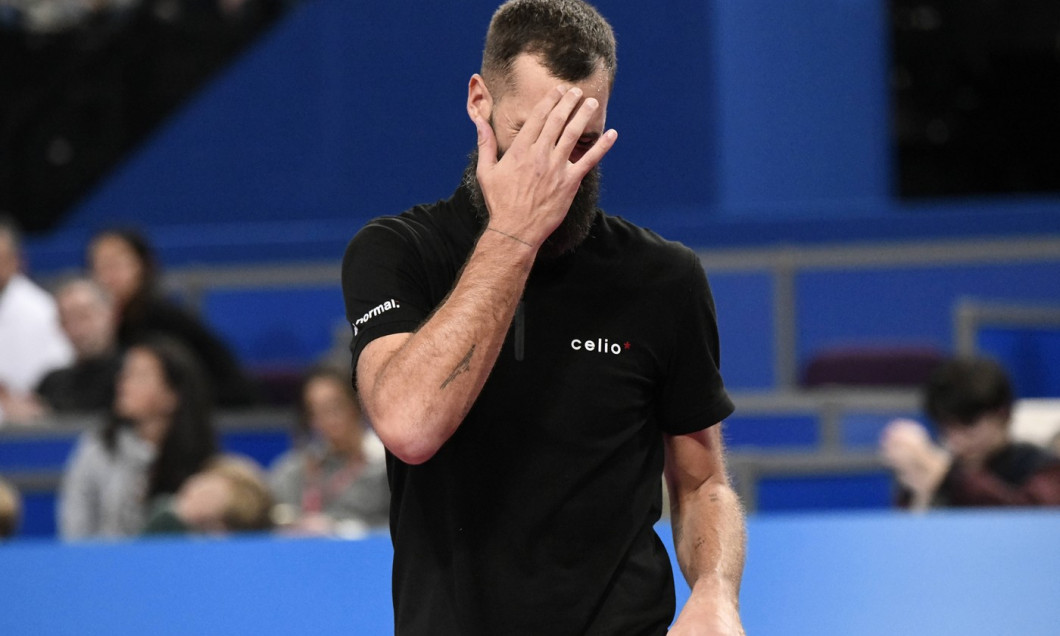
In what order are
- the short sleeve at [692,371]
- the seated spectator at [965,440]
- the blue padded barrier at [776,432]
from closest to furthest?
the short sleeve at [692,371] < the seated spectator at [965,440] < the blue padded barrier at [776,432]

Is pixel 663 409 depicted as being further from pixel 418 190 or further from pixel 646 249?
pixel 418 190

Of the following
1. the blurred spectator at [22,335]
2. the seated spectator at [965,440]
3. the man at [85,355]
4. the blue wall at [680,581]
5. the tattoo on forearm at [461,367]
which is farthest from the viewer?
the blurred spectator at [22,335]

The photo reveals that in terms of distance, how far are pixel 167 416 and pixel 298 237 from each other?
248 cm

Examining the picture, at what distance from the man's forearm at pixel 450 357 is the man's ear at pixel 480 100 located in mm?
169

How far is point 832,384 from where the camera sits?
5633mm

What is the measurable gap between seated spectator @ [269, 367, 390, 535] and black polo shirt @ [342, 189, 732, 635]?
3.00 meters

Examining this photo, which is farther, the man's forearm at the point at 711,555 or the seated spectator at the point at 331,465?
the seated spectator at the point at 331,465

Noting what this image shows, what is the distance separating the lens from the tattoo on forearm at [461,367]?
148 centimetres

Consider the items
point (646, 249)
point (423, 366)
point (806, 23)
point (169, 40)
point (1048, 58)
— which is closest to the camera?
point (423, 366)

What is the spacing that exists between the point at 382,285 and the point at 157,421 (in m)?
3.55

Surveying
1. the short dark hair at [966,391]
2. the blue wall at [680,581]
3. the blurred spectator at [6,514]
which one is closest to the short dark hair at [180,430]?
the blurred spectator at [6,514]

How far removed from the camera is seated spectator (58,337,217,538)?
4816 mm

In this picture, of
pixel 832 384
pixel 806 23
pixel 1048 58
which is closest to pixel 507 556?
pixel 832 384

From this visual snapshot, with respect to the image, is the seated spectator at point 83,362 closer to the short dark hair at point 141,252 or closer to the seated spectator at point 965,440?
the short dark hair at point 141,252
